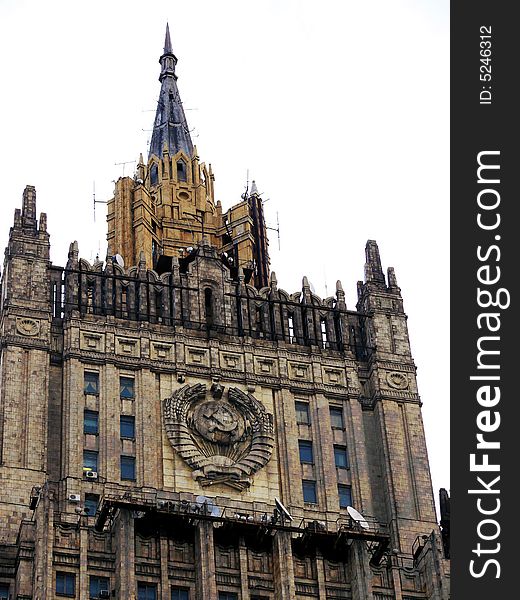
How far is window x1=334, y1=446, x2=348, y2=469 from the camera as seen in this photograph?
84938 mm

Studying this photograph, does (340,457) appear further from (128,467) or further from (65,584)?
(65,584)

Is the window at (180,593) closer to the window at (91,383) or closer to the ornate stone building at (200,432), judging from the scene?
the ornate stone building at (200,432)

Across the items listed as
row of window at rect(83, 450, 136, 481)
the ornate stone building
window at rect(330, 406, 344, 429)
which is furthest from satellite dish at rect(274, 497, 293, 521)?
row of window at rect(83, 450, 136, 481)

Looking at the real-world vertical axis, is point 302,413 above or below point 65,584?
above

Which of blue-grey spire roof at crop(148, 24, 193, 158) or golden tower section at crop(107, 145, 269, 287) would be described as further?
blue-grey spire roof at crop(148, 24, 193, 158)

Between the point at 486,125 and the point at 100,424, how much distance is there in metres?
32.5

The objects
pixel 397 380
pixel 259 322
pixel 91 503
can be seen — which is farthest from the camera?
pixel 259 322

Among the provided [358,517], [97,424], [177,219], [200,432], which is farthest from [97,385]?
[177,219]

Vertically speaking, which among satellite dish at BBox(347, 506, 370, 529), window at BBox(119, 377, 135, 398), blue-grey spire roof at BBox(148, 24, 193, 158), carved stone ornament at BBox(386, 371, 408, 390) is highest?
blue-grey spire roof at BBox(148, 24, 193, 158)

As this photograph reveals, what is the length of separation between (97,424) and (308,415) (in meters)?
11.8

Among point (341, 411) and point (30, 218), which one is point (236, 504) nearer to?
point (341, 411)

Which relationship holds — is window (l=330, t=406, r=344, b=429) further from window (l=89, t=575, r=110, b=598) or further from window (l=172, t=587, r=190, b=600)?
window (l=89, t=575, r=110, b=598)

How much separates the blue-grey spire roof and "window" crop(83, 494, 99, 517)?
3269 centimetres

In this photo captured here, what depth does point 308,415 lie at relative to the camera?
3408 inches
